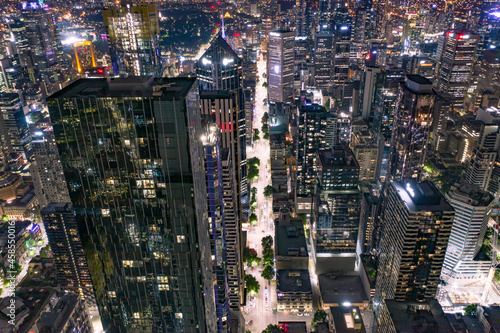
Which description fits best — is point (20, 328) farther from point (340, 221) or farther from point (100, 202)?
point (340, 221)

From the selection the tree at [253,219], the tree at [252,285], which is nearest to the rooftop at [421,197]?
the tree at [252,285]

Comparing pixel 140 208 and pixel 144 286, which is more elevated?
pixel 140 208

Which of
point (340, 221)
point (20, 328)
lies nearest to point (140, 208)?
point (20, 328)

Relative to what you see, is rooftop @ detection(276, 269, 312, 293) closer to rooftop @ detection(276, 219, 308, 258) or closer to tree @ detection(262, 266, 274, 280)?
rooftop @ detection(276, 219, 308, 258)

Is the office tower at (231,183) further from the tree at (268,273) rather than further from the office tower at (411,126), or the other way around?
the office tower at (411,126)

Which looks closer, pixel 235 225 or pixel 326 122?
pixel 235 225
